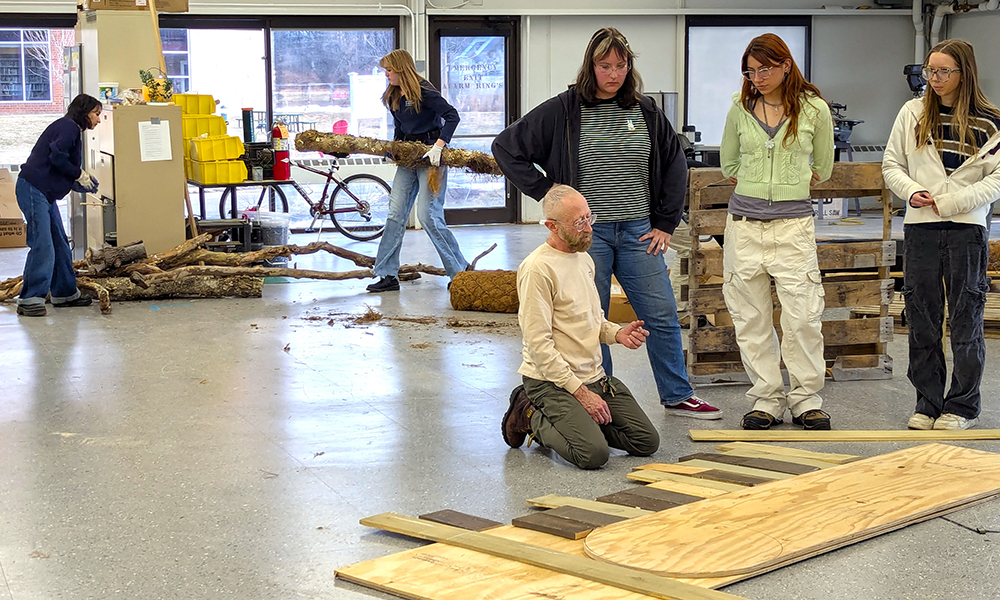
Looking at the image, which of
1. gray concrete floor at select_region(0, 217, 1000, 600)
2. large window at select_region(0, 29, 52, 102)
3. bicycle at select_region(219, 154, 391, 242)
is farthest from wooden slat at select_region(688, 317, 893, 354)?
large window at select_region(0, 29, 52, 102)

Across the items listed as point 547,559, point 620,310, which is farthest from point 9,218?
point 547,559

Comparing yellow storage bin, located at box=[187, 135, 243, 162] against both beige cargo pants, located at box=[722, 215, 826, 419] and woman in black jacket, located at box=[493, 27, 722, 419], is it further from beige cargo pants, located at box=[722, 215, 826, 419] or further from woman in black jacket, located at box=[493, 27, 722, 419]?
beige cargo pants, located at box=[722, 215, 826, 419]

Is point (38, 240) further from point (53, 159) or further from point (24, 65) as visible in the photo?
point (24, 65)

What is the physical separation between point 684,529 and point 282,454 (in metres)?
1.84

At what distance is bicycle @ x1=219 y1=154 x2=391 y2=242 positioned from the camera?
→ 12345 millimetres

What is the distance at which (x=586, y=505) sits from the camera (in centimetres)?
371

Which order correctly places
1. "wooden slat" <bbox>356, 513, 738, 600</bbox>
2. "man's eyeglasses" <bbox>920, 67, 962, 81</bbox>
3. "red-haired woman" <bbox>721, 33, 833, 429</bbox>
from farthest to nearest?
1. "red-haired woman" <bbox>721, 33, 833, 429</bbox>
2. "man's eyeglasses" <bbox>920, 67, 962, 81</bbox>
3. "wooden slat" <bbox>356, 513, 738, 600</bbox>

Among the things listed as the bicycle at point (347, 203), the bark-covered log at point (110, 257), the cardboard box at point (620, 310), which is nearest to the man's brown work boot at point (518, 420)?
the cardboard box at point (620, 310)

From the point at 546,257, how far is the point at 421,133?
191 inches

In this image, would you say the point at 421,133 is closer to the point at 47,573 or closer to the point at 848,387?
the point at 848,387

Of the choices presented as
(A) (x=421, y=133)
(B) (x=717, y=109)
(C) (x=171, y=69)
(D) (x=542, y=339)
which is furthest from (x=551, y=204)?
(B) (x=717, y=109)

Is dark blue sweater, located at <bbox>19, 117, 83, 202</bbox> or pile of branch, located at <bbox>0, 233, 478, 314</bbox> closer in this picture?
dark blue sweater, located at <bbox>19, 117, 83, 202</bbox>

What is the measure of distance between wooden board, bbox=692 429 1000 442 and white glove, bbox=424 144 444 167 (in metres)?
4.36

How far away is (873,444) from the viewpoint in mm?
4637
